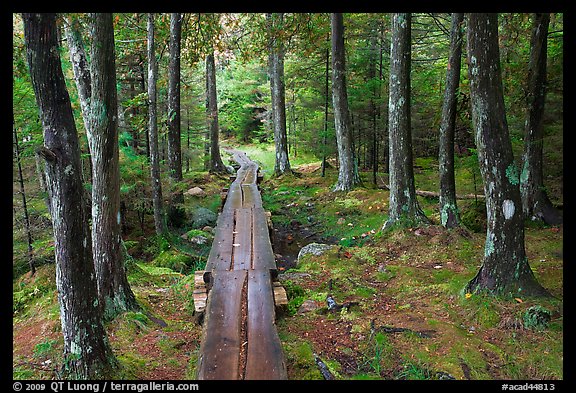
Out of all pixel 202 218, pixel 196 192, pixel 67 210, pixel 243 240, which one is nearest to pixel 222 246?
pixel 243 240

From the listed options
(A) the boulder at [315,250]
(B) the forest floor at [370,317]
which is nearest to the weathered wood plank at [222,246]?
(B) the forest floor at [370,317]

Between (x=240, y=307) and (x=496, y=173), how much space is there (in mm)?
4368

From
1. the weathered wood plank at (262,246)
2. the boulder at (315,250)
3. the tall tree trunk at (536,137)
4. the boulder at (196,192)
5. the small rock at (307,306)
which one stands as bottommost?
the small rock at (307,306)

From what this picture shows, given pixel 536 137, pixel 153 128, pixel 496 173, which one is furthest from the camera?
pixel 153 128

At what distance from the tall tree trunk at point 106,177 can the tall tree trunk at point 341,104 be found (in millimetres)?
10297

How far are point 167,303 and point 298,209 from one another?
8586 mm

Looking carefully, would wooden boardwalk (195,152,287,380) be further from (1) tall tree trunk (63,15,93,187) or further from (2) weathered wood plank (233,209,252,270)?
(1) tall tree trunk (63,15,93,187)

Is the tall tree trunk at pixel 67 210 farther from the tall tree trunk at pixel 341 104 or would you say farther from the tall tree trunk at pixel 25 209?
the tall tree trunk at pixel 341 104

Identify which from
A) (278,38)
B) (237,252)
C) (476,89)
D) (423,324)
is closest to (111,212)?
(237,252)

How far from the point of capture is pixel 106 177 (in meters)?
6.01

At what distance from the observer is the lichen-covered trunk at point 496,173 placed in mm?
5707

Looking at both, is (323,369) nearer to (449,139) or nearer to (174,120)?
(449,139)

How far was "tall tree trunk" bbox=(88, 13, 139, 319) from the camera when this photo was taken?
5.60m
